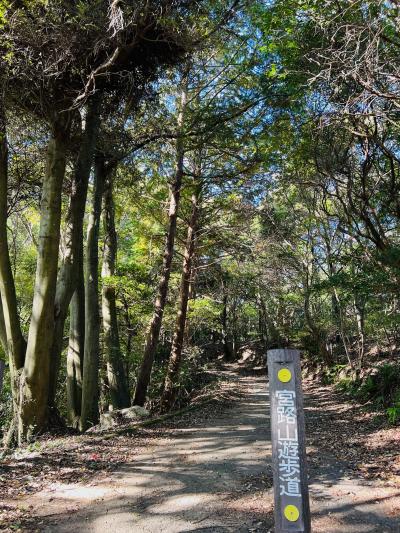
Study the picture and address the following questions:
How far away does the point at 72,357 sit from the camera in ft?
34.8

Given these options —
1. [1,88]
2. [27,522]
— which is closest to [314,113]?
[1,88]

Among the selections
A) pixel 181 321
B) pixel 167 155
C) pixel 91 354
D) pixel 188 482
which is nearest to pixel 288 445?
pixel 188 482

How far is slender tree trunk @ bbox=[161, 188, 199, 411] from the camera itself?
1288 centimetres

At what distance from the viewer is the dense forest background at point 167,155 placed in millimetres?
6223

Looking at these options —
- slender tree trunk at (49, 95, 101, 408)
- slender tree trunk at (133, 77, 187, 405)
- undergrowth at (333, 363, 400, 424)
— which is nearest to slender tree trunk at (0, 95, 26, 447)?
slender tree trunk at (49, 95, 101, 408)

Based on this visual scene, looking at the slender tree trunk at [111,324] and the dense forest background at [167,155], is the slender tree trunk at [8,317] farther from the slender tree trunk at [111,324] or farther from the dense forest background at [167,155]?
the slender tree trunk at [111,324]

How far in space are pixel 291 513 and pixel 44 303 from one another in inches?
211

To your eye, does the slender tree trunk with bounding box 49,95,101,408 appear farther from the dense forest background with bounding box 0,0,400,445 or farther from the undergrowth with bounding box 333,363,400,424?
the undergrowth with bounding box 333,363,400,424

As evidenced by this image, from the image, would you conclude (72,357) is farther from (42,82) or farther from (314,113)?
(314,113)

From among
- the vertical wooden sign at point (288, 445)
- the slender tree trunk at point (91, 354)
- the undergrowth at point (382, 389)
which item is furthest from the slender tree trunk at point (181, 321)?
the vertical wooden sign at point (288, 445)

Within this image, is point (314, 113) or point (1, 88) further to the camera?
point (314, 113)

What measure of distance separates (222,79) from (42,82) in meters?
5.87

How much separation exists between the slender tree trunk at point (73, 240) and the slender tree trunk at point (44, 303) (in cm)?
36

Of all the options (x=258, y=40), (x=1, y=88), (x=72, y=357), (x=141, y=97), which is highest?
(x=258, y=40)
